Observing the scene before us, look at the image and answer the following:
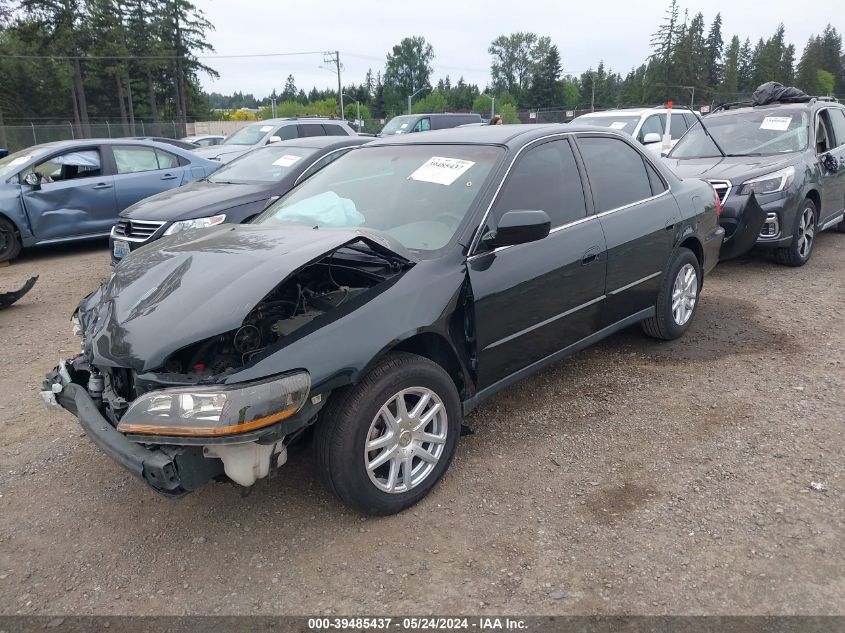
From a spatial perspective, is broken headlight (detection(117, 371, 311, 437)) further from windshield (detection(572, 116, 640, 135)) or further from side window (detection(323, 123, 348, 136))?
side window (detection(323, 123, 348, 136))

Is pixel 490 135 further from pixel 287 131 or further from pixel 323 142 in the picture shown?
pixel 287 131

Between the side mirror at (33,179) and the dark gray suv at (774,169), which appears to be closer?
the dark gray suv at (774,169)

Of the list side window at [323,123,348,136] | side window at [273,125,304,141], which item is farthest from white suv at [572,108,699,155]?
side window at [273,125,304,141]

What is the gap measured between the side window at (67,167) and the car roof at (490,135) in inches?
255

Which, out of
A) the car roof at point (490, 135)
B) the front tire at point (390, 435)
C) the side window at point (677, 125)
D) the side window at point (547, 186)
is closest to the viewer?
the front tire at point (390, 435)

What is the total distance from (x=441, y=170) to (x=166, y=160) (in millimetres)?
7383

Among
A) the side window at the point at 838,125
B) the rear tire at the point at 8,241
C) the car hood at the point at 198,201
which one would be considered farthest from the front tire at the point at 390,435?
the rear tire at the point at 8,241

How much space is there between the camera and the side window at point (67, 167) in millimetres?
8711

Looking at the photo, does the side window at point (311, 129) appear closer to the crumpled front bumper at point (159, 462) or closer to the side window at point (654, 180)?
the side window at point (654, 180)

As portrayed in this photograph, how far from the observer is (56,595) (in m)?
2.52

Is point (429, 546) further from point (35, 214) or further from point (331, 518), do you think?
point (35, 214)

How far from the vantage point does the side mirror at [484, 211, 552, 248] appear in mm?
3117

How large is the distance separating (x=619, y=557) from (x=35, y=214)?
344 inches

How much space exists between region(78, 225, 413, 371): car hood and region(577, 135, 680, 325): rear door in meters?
1.66
